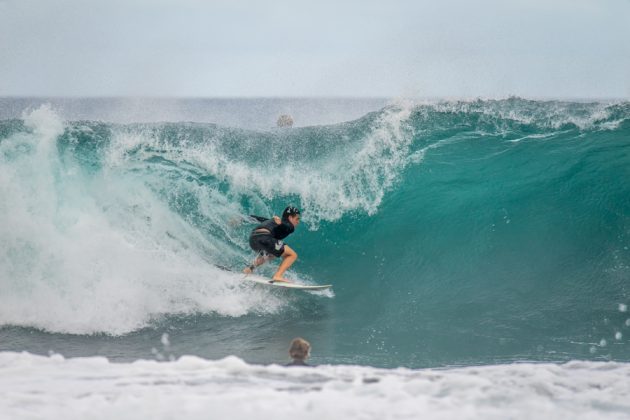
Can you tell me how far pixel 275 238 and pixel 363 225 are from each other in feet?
8.33

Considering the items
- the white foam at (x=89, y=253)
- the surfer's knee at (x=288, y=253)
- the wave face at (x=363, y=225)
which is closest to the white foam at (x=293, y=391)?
the wave face at (x=363, y=225)

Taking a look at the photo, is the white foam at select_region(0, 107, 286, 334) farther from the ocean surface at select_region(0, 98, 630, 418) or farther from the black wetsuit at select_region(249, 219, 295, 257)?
the black wetsuit at select_region(249, 219, 295, 257)

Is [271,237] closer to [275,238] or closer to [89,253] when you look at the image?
[275,238]

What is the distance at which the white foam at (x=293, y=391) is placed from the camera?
435 cm

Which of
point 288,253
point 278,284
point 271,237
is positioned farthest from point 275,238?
point 278,284

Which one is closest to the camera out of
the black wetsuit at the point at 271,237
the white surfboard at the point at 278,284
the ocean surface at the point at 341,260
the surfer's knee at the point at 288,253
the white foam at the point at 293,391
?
the white foam at the point at 293,391

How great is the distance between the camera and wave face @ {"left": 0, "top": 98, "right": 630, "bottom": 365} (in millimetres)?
7859

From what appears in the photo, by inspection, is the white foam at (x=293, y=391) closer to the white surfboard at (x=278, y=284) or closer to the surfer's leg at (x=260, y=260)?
the white surfboard at (x=278, y=284)

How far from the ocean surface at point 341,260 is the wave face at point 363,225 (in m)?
0.04

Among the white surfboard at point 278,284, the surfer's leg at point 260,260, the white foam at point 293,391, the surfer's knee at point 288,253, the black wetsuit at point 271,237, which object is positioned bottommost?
the white foam at point 293,391

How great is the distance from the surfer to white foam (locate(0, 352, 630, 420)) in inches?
129

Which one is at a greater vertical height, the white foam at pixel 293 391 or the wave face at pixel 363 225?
the wave face at pixel 363 225

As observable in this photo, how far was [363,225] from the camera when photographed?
34.9ft

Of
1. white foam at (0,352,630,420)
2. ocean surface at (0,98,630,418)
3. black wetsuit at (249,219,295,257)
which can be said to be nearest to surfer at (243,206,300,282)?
black wetsuit at (249,219,295,257)
